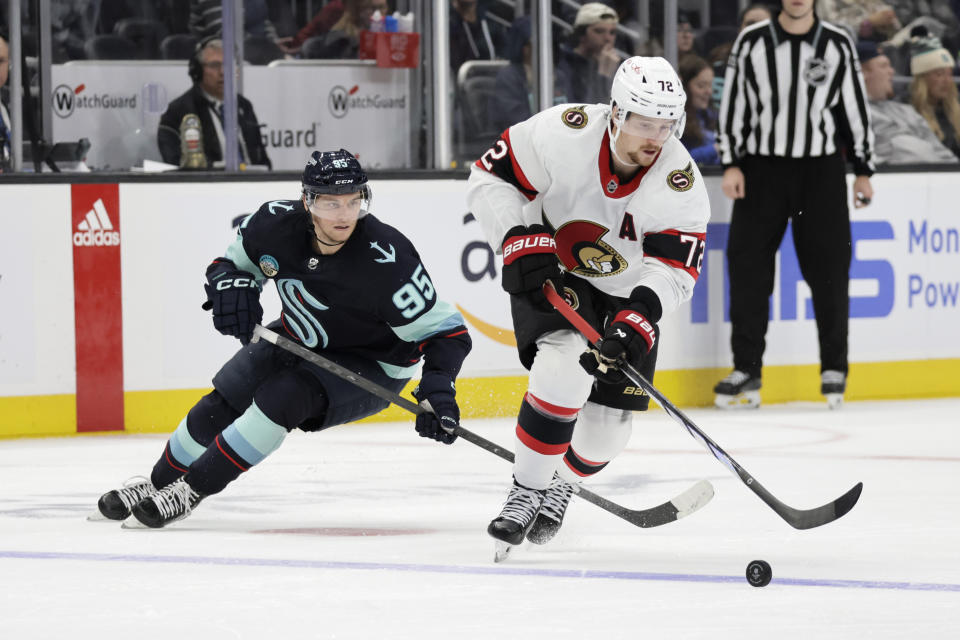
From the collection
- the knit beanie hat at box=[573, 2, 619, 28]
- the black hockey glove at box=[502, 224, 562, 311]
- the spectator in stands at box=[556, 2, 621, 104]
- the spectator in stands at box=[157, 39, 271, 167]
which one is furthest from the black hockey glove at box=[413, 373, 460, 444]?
the knit beanie hat at box=[573, 2, 619, 28]

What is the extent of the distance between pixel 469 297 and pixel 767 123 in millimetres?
1273

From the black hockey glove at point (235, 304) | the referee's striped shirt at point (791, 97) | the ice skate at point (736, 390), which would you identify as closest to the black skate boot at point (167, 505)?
the black hockey glove at point (235, 304)

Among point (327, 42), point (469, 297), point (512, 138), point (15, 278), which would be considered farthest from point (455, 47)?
point (512, 138)

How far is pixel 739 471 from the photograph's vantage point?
3203 mm

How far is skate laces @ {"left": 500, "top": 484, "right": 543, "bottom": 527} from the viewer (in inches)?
123

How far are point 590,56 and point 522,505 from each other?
10.8 ft

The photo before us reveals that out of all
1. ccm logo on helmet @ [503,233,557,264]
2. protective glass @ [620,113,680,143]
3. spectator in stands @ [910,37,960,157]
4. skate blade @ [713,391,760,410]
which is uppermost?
spectator in stands @ [910,37,960,157]

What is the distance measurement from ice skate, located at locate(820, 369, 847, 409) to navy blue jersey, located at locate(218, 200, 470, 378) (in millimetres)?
2843

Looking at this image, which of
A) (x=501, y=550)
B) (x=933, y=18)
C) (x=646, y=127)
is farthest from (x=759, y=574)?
(x=933, y=18)

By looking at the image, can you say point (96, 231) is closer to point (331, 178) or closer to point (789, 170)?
point (331, 178)

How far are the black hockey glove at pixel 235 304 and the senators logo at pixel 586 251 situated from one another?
2.10ft

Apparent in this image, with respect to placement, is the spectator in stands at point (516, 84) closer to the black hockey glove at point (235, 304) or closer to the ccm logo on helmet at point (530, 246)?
the black hockey glove at point (235, 304)

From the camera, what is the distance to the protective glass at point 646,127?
3.12 meters

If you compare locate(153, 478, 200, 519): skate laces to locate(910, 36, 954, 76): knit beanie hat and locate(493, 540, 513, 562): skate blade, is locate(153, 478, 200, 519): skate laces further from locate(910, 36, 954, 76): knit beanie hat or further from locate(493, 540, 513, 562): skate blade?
locate(910, 36, 954, 76): knit beanie hat
